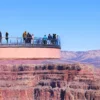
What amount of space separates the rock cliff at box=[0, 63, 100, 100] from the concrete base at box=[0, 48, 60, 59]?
71.0 metres

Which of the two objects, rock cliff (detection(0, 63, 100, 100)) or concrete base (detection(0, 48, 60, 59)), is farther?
rock cliff (detection(0, 63, 100, 100))

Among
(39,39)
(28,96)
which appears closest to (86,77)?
(28,96)

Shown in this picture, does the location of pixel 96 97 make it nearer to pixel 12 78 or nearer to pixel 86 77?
pixel 86 77

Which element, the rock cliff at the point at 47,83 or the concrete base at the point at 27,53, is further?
the rock cliff at the point at 47,83

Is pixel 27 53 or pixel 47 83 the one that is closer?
pixel 27 53

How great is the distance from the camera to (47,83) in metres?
96.8

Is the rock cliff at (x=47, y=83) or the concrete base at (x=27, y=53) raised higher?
the concrete base at (x=27, y=53)

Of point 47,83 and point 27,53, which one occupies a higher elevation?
point 27,53

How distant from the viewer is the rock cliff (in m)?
92.6

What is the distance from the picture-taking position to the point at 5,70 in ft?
301

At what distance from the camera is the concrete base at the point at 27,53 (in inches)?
788

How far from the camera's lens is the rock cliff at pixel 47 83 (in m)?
92.6

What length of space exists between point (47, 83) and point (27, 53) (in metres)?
76.9

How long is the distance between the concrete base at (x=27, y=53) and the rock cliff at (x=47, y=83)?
233 feet
